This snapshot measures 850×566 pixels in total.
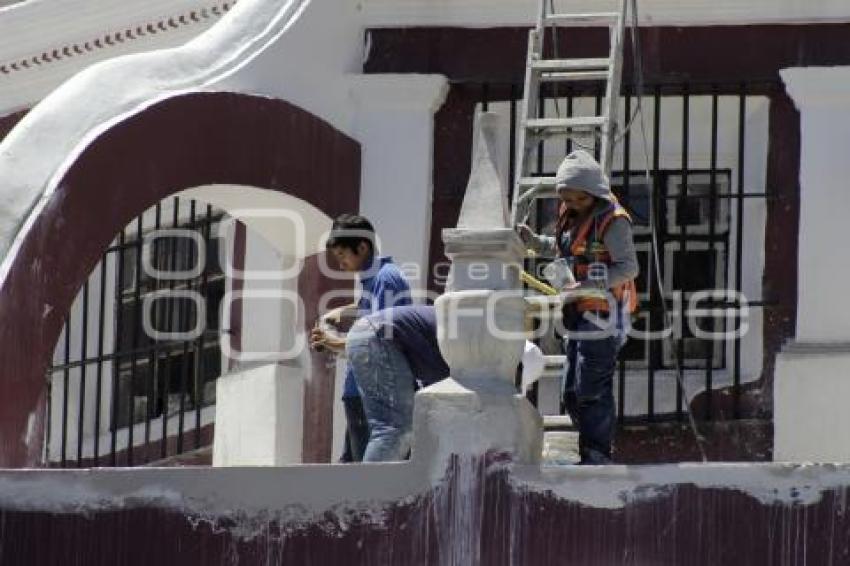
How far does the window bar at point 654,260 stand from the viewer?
1750cm

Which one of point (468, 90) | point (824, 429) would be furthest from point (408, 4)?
point (824, 429)

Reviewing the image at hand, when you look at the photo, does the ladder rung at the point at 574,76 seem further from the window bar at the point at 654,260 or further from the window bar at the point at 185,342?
the window bar at the point at 185,342

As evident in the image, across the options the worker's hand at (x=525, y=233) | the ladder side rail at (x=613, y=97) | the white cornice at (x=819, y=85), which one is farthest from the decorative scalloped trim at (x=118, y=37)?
the worker's hand at (x=525, y=233)

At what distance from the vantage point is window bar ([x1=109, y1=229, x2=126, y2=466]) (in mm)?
18891

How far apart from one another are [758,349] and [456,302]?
5.03 metres

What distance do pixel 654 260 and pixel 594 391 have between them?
3972mm

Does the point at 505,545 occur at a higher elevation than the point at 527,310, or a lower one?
lower

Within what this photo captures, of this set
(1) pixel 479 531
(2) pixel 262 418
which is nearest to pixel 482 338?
(1) pixel 479 531

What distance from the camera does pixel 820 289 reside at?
17312mm

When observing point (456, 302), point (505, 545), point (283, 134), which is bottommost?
point (505, 545)

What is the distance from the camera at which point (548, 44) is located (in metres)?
18.0

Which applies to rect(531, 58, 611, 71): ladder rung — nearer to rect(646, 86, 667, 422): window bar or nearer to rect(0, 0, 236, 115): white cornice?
rect(646, 86, 667, 422): window bar

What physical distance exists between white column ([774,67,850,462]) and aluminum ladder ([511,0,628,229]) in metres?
1.14

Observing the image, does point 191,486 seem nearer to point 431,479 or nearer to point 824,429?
point 431,479
